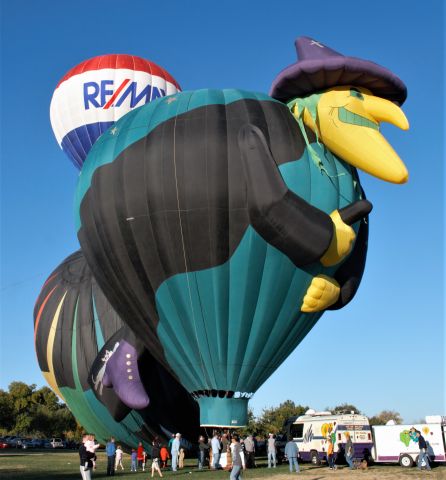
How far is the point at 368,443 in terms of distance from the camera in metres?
18.0

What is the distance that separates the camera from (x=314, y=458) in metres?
18.3

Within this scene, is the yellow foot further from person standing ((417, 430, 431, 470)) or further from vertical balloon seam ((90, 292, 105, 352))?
vertical balloon seam ((90, 292, 105, 352))

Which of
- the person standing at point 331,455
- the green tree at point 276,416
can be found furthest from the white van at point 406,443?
the green tree at point 276,416

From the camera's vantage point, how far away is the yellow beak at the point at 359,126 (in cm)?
1316

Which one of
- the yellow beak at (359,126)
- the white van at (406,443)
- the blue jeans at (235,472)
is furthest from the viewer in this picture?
the white van at (406,443)

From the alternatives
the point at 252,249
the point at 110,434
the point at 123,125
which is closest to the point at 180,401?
the point at 110,434

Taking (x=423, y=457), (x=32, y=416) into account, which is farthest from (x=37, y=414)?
(x=423, y=457)

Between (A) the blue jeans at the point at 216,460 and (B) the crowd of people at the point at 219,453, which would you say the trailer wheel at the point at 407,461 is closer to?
(B) the crowd of people at the point at 219,453

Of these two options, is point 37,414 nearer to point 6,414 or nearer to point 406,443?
point 6,414

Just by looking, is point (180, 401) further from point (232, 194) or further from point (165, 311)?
point (232, 194)

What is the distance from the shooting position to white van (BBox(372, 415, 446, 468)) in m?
17.0

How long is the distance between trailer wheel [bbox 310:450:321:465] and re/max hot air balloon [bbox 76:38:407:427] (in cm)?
509

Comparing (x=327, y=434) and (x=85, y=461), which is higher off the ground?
(x=85, y=461)

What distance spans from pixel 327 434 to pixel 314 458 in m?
0.81
